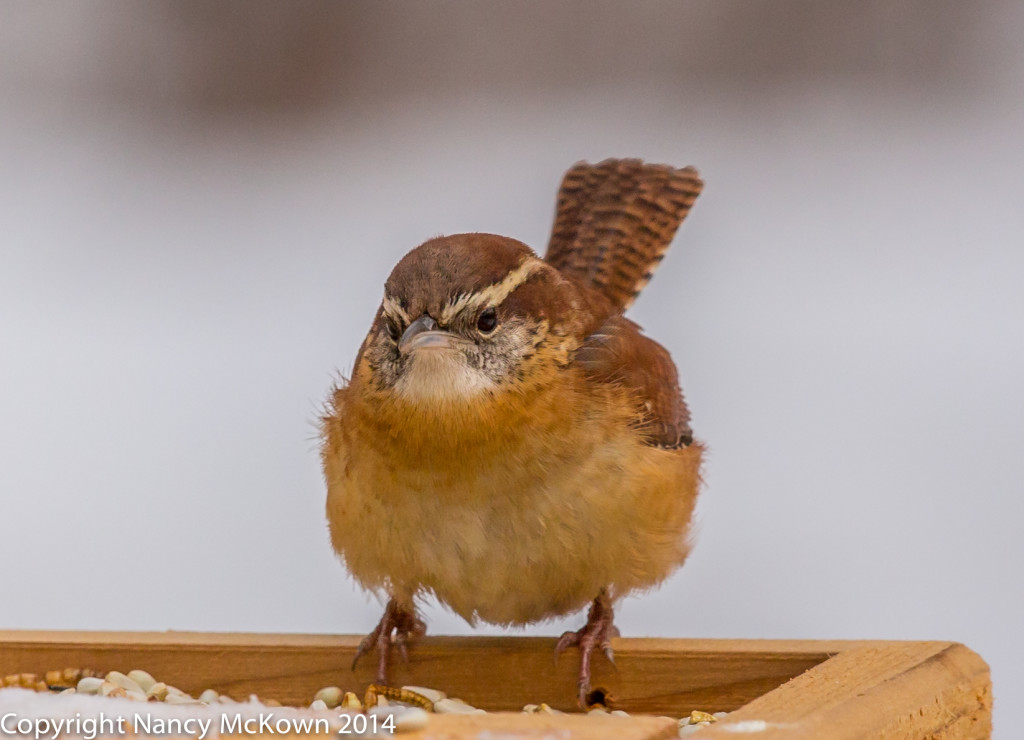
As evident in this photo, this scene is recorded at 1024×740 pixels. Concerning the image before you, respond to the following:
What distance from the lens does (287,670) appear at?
2.69 metres

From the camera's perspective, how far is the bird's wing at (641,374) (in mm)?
2795

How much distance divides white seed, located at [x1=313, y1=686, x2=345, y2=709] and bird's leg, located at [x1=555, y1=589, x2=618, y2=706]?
428 millimetres

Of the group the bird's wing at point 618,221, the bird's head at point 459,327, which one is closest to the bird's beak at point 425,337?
the bird's head at point 459,327

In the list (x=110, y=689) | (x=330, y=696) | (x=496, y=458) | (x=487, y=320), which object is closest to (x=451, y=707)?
(x=330, y=696)

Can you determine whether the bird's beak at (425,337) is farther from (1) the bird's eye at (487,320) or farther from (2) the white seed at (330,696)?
(2) the white seed at (330,696)

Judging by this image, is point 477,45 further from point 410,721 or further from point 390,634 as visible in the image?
point 410,721

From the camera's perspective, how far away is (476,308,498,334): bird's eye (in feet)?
8.39

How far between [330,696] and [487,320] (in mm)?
780

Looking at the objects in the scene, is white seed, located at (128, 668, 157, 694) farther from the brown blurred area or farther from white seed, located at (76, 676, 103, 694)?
the brown blurred area

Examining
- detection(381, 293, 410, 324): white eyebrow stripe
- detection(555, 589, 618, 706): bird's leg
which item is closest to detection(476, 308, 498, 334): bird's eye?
detection(381, 293, 410, 324): white eyebrow stripe

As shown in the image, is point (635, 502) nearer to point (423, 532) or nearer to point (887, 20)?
point (423, 532)

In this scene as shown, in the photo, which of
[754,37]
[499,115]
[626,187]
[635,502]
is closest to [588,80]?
[499,115]

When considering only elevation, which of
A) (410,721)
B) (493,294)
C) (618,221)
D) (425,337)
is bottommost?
(410,721)

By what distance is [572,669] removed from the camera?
2693 millimetres
